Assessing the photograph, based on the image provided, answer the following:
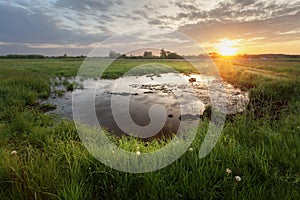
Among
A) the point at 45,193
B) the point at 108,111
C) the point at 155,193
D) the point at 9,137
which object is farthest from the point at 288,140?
the point at 108,111

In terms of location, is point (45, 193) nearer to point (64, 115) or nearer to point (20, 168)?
point (20, 168)

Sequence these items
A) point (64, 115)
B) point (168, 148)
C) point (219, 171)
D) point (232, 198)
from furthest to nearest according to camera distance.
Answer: point (64, 115)
point (168, 148)
point (219, 171)
point (232, 198)

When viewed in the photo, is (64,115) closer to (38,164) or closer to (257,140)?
(38,164)

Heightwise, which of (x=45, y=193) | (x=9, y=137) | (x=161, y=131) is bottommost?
(x=161, y=131)

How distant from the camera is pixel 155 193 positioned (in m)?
2.78

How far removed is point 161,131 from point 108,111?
13.0ft

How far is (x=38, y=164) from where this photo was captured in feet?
10.5

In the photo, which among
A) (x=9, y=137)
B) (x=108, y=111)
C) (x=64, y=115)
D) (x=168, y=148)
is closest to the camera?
(x=168, y=148)

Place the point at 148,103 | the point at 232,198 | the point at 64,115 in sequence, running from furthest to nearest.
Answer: the point at 148,103 → the point at 64,115 → the point at 232,198

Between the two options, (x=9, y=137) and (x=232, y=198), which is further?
(x=9, y=137)

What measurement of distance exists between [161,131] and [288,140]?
178 inches

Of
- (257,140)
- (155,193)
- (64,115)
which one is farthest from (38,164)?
(64,115)

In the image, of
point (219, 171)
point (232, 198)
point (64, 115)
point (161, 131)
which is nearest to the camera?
point (232, 198)

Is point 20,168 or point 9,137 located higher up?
point 20,168
